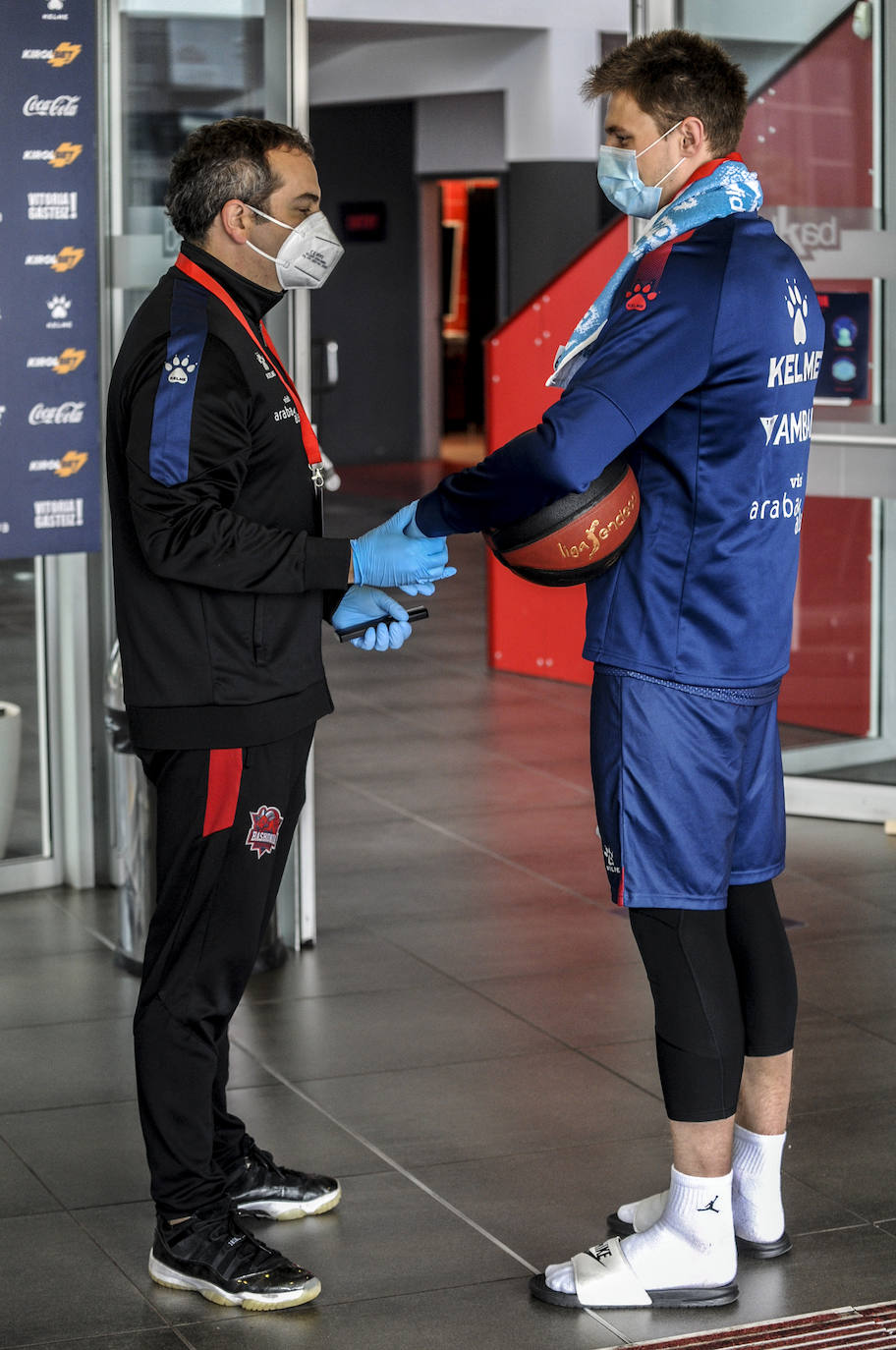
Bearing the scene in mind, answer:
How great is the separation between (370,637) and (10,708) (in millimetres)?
2220

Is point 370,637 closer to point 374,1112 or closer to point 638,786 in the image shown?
point 638,786

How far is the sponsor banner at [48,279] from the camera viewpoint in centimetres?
443

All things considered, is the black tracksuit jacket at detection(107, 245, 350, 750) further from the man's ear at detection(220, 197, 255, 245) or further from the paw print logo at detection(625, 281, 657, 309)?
the paw print logo at detection(625, 281, 657, 309)

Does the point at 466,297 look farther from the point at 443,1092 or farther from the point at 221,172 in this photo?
the point at 221,172

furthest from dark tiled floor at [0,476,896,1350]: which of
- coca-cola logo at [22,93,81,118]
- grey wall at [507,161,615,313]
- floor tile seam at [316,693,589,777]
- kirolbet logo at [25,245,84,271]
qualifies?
grey wall at [507,161,615,313]

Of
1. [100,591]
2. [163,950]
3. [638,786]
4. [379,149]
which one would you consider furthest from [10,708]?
[379,149]

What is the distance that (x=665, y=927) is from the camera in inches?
108

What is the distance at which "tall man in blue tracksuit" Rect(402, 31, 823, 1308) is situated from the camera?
2.56 m

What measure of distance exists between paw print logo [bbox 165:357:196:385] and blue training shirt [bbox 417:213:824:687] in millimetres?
383

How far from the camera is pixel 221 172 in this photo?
2781mm

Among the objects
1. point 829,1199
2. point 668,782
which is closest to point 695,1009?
point 668,782

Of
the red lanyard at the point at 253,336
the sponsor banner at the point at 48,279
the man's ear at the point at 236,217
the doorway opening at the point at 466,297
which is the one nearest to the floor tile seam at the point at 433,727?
the sponsor banner at the point at 48,279

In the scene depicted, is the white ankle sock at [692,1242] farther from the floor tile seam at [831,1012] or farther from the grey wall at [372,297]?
the grey wall at [372,297]

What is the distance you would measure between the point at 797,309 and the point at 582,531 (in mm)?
434
